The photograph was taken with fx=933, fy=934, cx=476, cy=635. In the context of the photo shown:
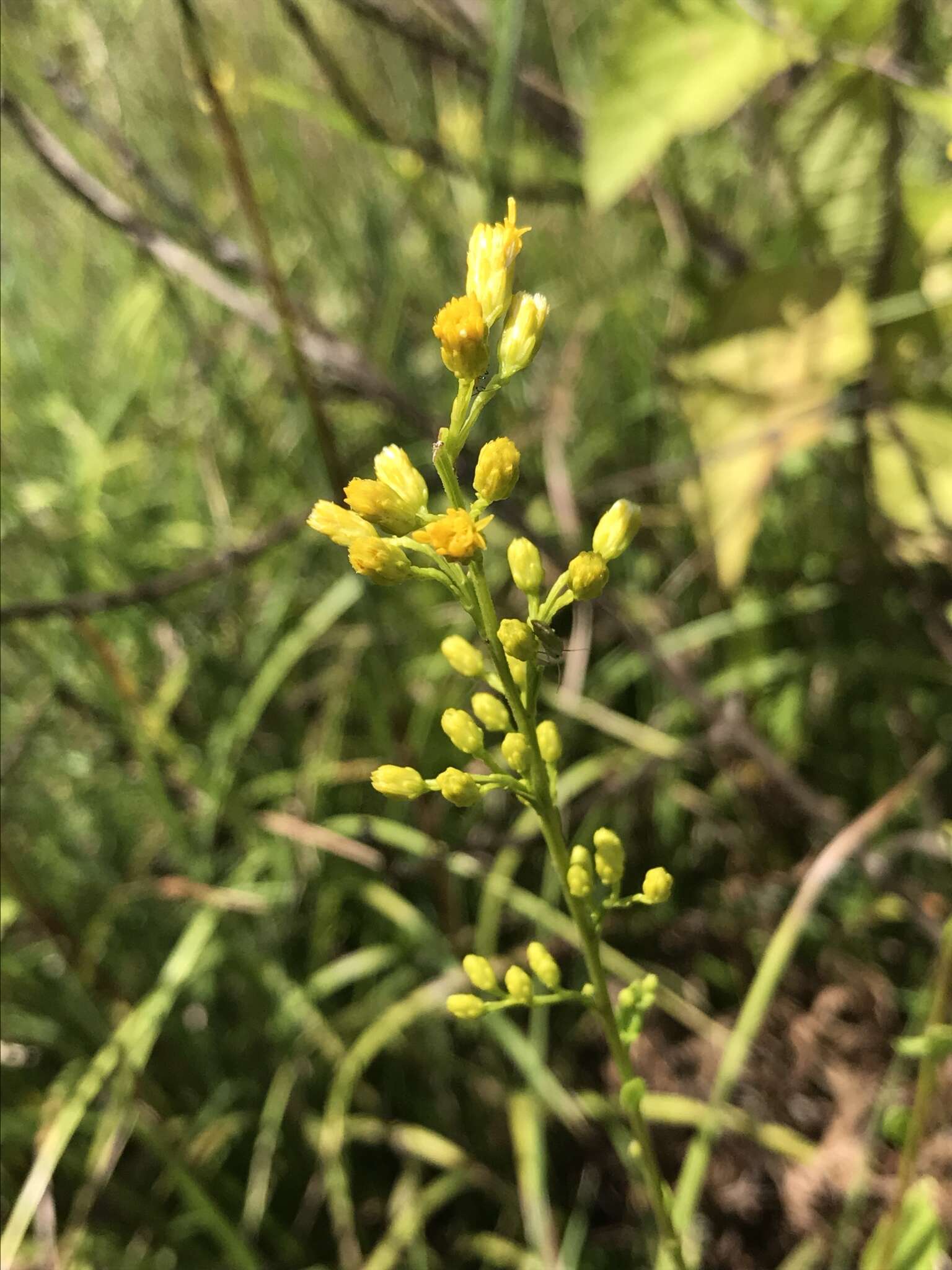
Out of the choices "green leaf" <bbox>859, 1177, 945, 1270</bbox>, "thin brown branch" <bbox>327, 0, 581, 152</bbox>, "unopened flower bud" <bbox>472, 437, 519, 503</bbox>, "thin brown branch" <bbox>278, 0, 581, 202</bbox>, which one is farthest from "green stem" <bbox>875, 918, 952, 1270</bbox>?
"thin brown branch" <bbox>327, 0, 581, 152</bbox>

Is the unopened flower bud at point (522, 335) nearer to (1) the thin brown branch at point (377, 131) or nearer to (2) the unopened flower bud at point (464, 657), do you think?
(2) the unopened flower bud at point (464, 657)

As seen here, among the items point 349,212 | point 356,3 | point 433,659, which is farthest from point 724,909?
point 349,212

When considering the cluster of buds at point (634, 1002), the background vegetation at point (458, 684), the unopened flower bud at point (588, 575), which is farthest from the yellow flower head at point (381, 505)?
the background vegetation at point (458, 684)

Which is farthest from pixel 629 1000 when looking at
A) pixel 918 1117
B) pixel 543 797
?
pixel 918 1117

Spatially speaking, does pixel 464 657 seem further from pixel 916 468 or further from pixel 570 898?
pixel 916 468

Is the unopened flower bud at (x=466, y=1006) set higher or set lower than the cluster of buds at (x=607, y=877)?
lower
